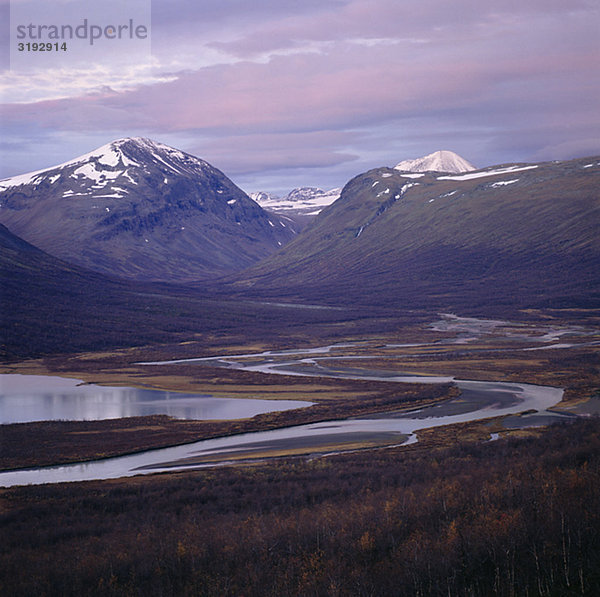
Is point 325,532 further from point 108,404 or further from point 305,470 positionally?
point 108,404

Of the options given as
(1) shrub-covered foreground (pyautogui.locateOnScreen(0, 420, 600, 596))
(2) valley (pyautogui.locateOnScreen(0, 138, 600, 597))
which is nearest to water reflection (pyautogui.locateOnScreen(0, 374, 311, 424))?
(2) valley (pyautogui.locateOnScreen(0, 138, 600, 597))

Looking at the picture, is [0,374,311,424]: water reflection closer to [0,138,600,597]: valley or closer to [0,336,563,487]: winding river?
[0,138,600,597]: valley

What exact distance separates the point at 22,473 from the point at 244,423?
67.1ft

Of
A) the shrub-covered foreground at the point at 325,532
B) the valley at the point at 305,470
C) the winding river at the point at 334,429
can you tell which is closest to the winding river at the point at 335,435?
the winding river at the point at 334,429

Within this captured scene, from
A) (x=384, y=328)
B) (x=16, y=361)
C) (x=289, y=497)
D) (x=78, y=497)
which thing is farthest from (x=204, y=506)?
(x=384, y=328)

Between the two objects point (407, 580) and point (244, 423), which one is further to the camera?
point (244, 423)

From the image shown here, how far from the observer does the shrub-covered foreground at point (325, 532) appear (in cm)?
2631

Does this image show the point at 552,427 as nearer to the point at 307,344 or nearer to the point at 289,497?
the point at 289,497

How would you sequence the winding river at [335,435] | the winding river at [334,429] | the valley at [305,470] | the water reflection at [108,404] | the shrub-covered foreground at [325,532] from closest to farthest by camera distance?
the shrub-covered foreground at [325,532]
the valley at [305,470]
the winding river at [335,435]
the winding river at [334,429]
the water reflection at [108,404]

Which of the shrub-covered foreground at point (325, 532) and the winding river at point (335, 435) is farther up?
the shrub-covered foreground at point (325, 532)

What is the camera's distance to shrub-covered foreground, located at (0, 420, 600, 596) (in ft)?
86.3

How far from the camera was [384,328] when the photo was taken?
160875mm

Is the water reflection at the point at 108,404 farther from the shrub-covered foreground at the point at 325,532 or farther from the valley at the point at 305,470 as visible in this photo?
the shrub-covered foreground at the point at 325,532

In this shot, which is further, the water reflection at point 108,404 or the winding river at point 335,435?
the water reflection at point 108,404
